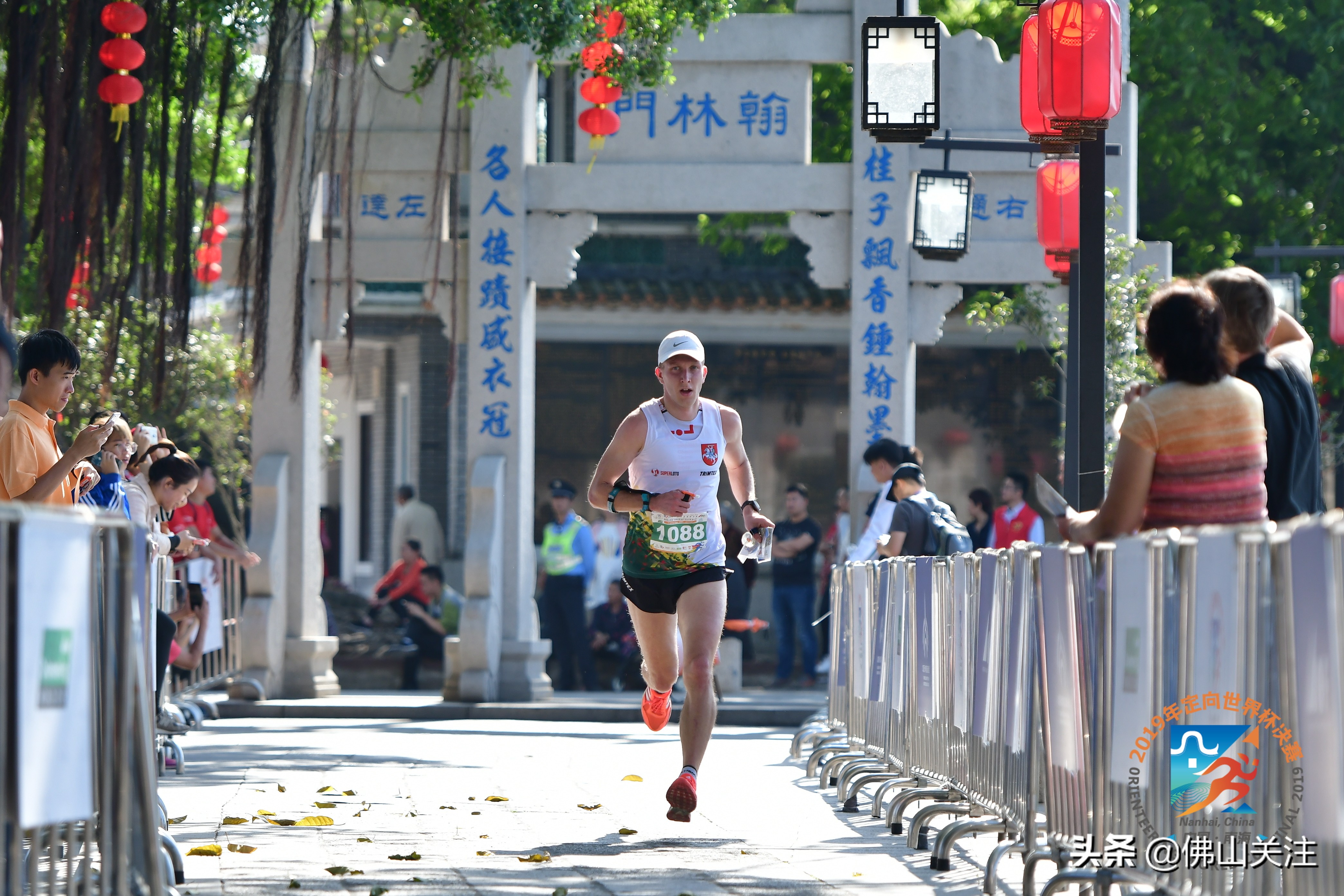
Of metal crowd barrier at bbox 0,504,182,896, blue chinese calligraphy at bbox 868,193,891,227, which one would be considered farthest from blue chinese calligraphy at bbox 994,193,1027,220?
metal crowd barrier at bbox 0,504,182,896

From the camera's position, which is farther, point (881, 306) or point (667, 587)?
point (881, 306)

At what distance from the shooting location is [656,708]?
755 cm

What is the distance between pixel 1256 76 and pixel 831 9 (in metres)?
7.75

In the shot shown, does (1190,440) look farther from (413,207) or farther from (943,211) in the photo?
(413,207)

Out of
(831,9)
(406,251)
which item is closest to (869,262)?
(831,9)

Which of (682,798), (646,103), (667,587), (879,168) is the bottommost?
(682,798)

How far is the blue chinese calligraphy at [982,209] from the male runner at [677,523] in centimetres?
724

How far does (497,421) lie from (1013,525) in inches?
175

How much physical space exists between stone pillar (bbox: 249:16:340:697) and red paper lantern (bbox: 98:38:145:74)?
320 centimetres

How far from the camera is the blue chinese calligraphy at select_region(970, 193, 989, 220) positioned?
1403cm

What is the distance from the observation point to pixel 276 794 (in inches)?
307

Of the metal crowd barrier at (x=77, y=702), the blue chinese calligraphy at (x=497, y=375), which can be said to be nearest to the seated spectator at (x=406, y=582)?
the blue chinese calligraphy at (x=497, y=375)

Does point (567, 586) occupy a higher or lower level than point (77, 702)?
lower

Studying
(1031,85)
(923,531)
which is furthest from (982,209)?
(1031,85)
